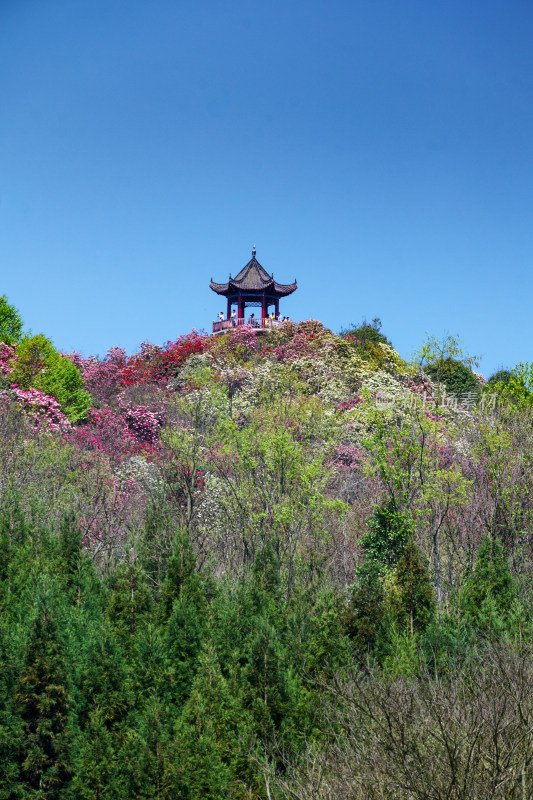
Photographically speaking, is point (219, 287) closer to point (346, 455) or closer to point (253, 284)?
point (253, 284)

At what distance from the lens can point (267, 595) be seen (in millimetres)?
16656

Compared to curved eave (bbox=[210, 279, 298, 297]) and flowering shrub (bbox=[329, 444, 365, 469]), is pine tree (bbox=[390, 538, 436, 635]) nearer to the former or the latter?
flowering shrub (bbox=[329, 444, 365, 469])

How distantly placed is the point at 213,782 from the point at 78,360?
137 ft

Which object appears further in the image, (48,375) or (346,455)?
(48,375)

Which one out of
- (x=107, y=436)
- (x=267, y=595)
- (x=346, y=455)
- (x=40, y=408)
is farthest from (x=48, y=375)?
(x=267, y=595)

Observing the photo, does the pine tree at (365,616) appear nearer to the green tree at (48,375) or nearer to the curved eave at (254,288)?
the green tree at (48,375)

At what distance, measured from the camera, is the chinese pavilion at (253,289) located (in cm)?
5319

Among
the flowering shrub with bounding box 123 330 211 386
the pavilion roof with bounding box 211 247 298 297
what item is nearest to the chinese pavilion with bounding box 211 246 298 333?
the pavilion roof with bounding box 211 247 298 297

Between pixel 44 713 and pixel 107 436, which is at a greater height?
pixel 107 436

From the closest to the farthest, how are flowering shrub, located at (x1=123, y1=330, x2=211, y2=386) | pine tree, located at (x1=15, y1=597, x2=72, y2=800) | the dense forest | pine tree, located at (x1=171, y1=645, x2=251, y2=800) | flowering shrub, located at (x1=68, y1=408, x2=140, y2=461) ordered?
the dense forest → pine tree, located at (x1=171, y1=645, x2=251, y2=800) → pine tree, located at (x1=15, y1=597, x2=72, y2=800) → flowering shrub, located at (x1=68, y1=408, x2=140, y2=461) → flowering shrub, located at (x1=123, y1=330, x2=211, y2=386)

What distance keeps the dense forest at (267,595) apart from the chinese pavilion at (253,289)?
14235 mm

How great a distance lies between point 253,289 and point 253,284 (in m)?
0.61

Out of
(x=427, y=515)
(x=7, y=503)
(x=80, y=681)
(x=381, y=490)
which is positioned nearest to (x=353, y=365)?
(x=381, y=490)

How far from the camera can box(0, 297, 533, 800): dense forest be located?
9.01 m
